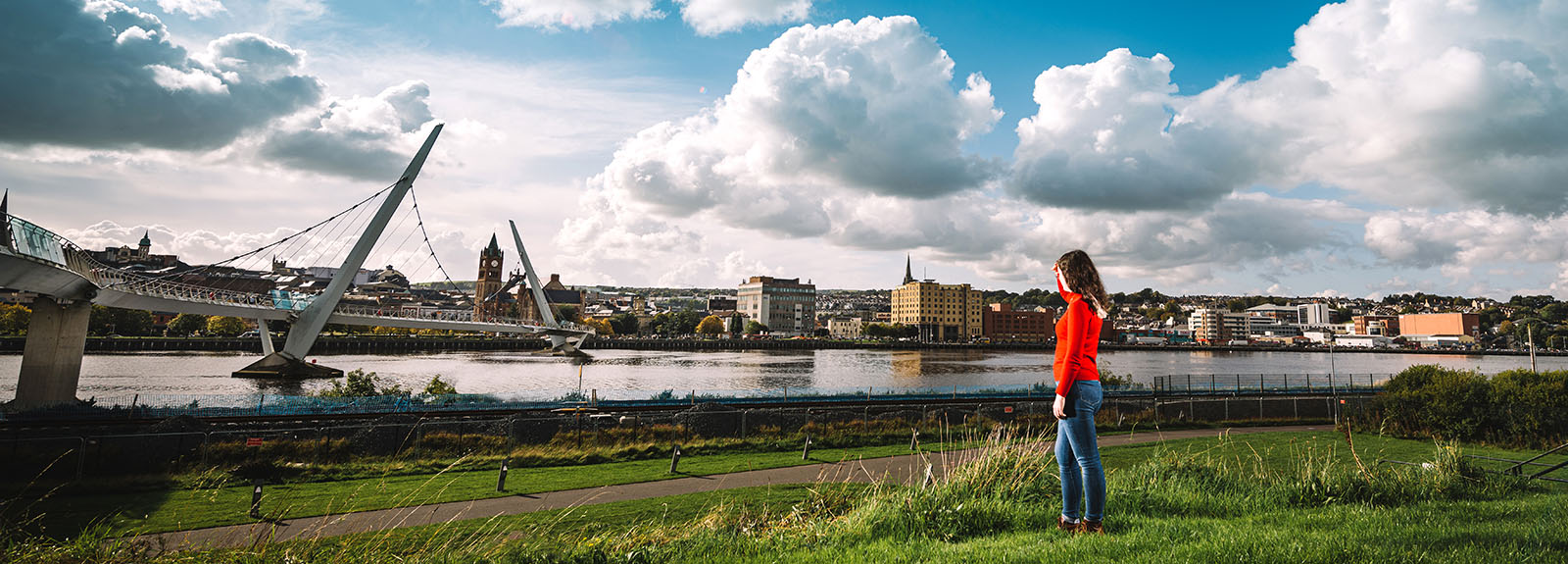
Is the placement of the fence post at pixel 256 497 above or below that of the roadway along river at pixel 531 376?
above

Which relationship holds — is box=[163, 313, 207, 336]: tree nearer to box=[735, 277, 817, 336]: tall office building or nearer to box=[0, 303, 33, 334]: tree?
box=[0, 303, 33, 334]: tree

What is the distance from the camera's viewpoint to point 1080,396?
496 cm

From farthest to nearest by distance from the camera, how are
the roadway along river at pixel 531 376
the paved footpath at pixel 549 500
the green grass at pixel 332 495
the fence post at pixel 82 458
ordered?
Answer: the roadway along river at pixel 531 376, the fence post at pixel 82 458, the green grass at pixel 332 495, the paved footpath at pixel 549 500

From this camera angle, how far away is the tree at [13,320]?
273 feet

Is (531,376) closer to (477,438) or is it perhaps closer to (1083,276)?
(477,438)

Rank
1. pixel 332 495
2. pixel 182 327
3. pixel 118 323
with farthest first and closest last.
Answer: pixel 182 327
pixel 118 323
pixel 332 495

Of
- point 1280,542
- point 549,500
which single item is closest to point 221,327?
point 549,500

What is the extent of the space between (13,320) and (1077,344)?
4838 inches

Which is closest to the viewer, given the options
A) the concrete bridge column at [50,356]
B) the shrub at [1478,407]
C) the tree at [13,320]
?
the shrub at [1478,407]

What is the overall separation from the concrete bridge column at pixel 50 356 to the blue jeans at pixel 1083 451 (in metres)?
31.8

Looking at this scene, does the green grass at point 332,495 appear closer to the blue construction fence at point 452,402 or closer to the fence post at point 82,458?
the fence post at point 82,458

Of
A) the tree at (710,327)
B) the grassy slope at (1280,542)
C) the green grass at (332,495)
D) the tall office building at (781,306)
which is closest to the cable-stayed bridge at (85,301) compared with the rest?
the green grass at (332,495)

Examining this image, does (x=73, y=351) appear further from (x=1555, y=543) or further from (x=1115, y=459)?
(x=1555, y=543)

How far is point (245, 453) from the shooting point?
16.0m
